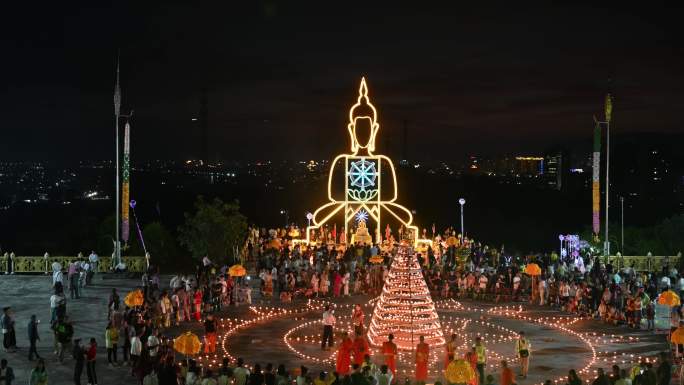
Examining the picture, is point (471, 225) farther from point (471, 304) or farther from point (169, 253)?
point (471, 304)

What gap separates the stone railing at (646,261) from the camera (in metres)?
36.8

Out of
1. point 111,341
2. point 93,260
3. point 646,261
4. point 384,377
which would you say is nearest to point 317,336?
point 111,341

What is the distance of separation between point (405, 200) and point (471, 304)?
82.1 m

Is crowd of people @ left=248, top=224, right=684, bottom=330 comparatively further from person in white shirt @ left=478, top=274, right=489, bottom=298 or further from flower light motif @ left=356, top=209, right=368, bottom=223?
flower light motif @ left=356, top=209, right=368, bottom=223

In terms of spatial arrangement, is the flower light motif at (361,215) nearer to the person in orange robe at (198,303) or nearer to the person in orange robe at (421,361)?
the person in orange robe at (198,303)

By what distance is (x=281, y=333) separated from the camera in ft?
79.2

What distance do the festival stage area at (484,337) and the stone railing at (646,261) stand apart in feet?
32.2

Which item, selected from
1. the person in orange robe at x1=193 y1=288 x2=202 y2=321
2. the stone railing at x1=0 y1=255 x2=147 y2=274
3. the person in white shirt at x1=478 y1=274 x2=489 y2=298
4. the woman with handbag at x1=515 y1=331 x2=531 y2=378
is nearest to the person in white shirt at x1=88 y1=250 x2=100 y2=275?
the stone railing at x1=0 y1=255 x2=147 y2=274

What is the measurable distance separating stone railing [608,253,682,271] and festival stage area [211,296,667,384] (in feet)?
32.2

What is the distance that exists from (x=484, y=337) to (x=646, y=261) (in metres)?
17.2

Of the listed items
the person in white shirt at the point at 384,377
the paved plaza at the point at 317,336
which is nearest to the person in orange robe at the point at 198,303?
the paved plaza at the point at 317,336

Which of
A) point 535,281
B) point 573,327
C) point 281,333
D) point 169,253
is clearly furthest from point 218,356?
point 169,253

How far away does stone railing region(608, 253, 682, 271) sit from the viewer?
3681 centimetres

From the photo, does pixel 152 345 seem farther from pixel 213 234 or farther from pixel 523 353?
pixel 213 234
